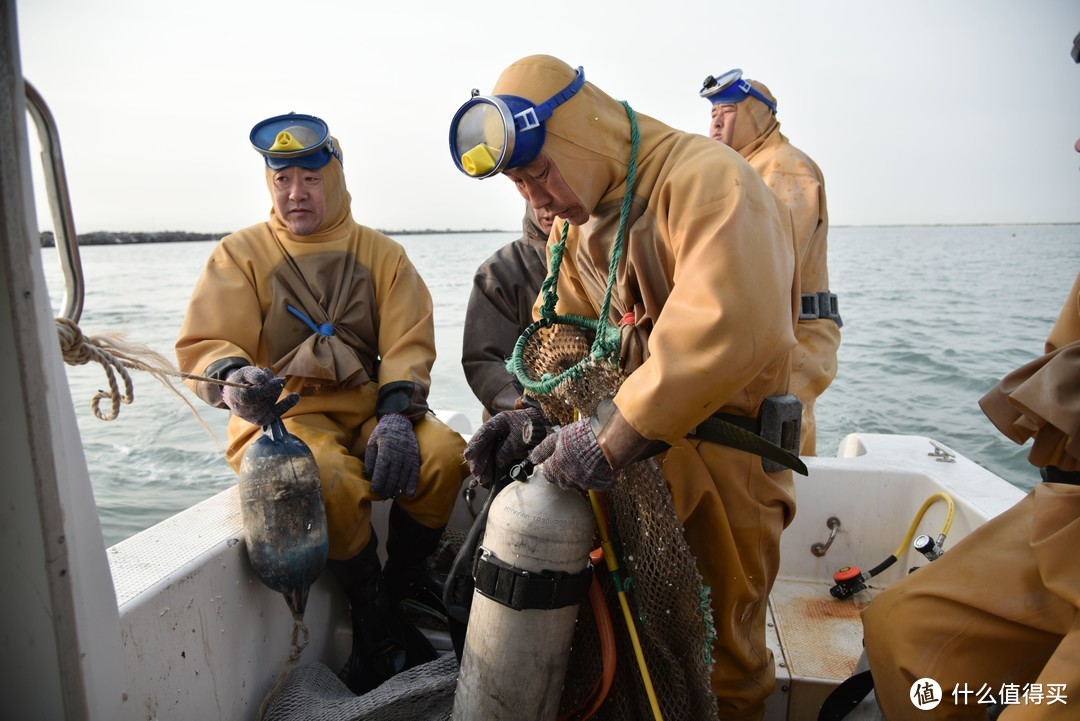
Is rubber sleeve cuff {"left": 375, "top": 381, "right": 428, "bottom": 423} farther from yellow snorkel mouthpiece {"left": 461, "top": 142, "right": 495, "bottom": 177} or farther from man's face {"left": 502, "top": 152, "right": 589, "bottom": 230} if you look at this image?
yellow snorkel mouthpiece {"left": 461, "top": 142, "right": 495, "bottom": 177}

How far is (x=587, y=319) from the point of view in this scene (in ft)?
7.60

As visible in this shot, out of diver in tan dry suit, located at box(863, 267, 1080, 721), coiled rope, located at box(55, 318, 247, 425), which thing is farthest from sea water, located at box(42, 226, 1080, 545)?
diver in tan dry suit, located at box(863, 267, 1080, 721)

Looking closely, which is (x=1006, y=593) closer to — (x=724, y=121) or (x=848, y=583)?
(x=848, y=583)

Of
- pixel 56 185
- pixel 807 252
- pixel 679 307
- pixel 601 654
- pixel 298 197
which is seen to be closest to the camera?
pixel 56 185

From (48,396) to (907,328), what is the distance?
59.5 feet

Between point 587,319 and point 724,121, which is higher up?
point 724,121

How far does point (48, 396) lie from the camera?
121 centimetres

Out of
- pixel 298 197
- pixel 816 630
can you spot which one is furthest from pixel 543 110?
pixel 816 630

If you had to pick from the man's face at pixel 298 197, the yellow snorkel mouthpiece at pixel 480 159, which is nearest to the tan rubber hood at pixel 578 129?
the yellow snorkel mouthpiece at pixel 480 159

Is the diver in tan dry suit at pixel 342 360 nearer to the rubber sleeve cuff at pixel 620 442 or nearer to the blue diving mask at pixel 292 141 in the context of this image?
the blue diving mask at pixel 292 141

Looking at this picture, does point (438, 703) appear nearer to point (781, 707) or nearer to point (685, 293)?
point (781, 707)

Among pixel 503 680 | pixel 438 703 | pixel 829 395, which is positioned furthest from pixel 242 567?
pixel 829 395

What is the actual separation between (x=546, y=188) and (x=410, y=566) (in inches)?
72.0

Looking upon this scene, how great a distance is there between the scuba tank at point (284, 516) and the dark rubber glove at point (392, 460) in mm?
286
